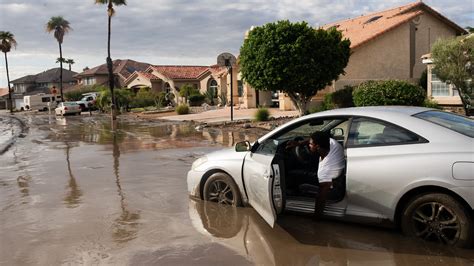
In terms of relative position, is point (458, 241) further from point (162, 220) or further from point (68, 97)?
point (68, 97)

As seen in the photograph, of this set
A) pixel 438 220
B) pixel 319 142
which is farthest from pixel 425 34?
pixel 438 220

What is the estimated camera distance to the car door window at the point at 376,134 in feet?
17.0

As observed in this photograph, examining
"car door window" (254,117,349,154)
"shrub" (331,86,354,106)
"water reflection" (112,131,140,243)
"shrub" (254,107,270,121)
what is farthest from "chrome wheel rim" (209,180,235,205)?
"shrub" (331,86,354,106)

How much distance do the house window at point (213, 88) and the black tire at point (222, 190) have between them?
37.5 metres

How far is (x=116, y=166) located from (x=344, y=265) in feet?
25.7

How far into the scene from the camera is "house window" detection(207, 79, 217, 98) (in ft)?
146

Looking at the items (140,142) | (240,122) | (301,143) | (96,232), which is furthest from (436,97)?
(96,232)

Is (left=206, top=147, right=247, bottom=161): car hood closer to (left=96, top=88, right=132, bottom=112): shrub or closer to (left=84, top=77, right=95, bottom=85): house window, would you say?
(left=96, top=88, right=132, bottom=112): shrub

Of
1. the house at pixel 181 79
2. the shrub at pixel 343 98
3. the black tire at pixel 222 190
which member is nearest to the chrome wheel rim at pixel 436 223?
the black tire at pixel 222 190

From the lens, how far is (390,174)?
16.6ft

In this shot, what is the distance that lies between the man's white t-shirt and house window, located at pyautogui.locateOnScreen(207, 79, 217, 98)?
3891cm

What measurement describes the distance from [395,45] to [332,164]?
25992 mm

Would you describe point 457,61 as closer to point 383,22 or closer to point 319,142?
point 383,22

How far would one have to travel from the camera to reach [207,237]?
5742mm
